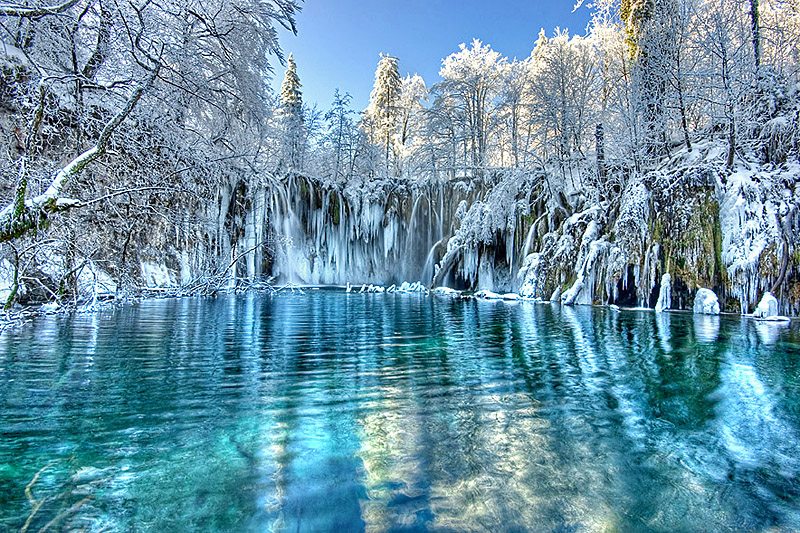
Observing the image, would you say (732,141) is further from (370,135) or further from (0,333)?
(370,135)

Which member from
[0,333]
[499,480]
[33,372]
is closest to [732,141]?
[499,480]

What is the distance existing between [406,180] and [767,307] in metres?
19.6

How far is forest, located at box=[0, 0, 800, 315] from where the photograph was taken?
6.97 meters

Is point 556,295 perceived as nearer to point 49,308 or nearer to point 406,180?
point 406,180

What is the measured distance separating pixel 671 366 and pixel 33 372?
6484mm

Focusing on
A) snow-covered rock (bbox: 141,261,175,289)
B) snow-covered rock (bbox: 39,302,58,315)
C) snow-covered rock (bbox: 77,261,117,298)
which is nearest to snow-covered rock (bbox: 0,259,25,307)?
snow-covered rock (bbox: 39,302,58,315)

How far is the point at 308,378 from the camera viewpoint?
398 cm

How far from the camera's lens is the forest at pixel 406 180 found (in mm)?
6973

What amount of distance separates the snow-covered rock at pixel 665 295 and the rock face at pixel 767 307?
85.4 inches

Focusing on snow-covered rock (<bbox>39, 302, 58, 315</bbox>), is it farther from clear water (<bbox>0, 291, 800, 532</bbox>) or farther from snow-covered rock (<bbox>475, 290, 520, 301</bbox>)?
snow-covered rock (<bbox>475, 290, 520, 301</bbox>)

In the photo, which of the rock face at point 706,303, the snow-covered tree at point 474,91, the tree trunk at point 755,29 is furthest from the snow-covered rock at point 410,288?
the tree trunk at point 755,29

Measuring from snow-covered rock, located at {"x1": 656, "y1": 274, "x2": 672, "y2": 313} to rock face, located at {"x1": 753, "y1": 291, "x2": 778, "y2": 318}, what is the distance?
2.17 metres

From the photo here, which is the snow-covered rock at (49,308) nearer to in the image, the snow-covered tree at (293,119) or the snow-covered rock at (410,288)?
the snow-covered rock at (410,288)

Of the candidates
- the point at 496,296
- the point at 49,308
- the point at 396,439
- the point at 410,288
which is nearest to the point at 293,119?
the point at 410,288
